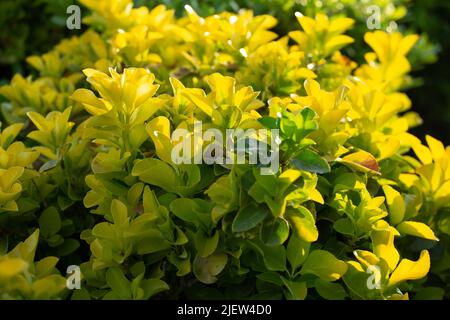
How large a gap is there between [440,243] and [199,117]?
95 centimetres

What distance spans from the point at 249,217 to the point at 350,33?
228 centimetres

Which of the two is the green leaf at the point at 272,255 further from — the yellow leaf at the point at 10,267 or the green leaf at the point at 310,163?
the yellow leaf at the point at 10,267

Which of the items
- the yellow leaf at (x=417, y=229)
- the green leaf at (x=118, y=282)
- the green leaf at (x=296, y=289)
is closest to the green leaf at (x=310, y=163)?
the green leaf at (x=296, y=289)

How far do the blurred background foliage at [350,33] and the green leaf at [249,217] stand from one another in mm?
1771

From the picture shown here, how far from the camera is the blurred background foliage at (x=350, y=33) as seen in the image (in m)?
3.47

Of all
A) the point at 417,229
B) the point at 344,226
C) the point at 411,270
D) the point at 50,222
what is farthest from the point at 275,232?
the point at 50,222

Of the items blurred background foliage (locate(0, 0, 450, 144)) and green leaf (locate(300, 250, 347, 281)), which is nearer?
green leaf (locate(300, 250, 347, 281))

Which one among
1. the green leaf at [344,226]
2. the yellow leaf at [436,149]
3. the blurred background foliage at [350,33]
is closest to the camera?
the green leaf at [344,226]

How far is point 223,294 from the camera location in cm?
199

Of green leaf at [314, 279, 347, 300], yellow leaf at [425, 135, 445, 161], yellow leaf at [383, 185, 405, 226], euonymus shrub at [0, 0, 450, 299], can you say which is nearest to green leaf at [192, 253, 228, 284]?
euonymus shrub at [0, 0, 450, 299]

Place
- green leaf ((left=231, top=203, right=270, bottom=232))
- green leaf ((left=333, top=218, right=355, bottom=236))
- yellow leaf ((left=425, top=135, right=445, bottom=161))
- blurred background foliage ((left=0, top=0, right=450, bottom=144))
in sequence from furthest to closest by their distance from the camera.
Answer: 1. blurred background foliage ((left=0, top=0, right=450, bottom=144))
2. yellow leaf ((left=425, top=135, right=445, bottom=161))
3. green leaf ((left=333, top=218, right=355, bottom=236))
4. green leaf ((left=231, top=203, right=270, bottom=232))

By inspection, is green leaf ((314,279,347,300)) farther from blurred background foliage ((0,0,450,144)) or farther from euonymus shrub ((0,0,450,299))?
blurred background foliage ((0,0,450,144))

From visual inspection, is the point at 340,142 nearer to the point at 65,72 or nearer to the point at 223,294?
the point at 223,294

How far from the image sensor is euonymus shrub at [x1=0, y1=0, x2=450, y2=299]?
175 centimetres
